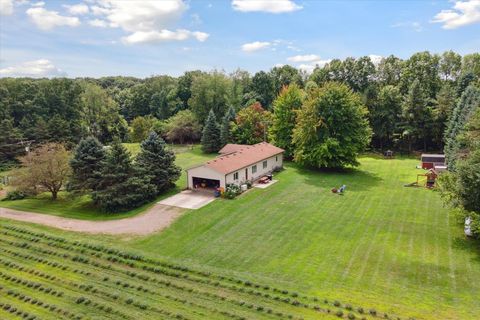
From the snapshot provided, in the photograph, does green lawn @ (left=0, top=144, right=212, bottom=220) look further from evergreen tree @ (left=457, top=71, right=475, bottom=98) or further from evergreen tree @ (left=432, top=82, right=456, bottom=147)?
evergreen tree @ (left=457, top=71, right=475, bottom=98)

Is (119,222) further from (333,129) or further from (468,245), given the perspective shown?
(333,129)

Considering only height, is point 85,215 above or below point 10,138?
below

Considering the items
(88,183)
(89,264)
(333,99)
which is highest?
(333,99)

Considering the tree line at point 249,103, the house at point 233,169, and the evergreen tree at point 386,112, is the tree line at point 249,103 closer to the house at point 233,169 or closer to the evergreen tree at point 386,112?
the evergreen tree at point 386,112

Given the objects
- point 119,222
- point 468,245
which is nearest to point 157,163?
point 119,222

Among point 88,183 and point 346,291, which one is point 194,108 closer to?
point 88,183

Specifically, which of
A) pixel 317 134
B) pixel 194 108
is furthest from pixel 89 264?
pixel 194 108

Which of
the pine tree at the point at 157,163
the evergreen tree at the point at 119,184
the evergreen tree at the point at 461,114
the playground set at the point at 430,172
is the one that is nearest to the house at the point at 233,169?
the pine tree at the point at 157,163
